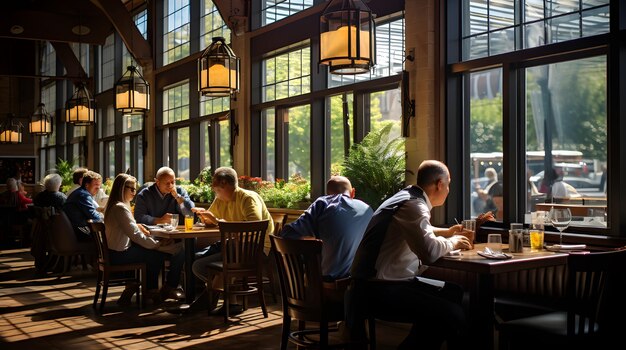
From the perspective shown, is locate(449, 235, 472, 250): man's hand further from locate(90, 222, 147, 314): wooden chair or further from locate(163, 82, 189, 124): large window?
locate(163, 82, 189, 124): large window

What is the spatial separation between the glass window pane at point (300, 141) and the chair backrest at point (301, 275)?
4.19 metres

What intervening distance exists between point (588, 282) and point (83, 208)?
20.3ft

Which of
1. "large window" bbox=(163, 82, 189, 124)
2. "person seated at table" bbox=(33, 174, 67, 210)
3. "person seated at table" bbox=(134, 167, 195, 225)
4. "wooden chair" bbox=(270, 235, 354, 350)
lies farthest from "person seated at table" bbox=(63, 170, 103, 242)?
"wooden chair" bbox=(270, 235, 354, 350)

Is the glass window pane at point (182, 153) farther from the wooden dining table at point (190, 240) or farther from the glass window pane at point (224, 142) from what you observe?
the wooden dining table at point (190, 240)

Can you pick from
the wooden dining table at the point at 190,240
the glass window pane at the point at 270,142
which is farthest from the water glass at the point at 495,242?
the glass window pane at the point at 270,142

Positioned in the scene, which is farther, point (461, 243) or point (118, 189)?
point (118, 189)

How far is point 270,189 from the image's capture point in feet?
27.1

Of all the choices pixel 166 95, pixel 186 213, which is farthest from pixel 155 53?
pixel 186 213

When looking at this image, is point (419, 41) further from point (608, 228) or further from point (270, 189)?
point (270, 189)

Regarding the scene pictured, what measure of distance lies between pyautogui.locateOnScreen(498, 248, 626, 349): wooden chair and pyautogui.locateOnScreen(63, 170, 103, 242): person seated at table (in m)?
5.82

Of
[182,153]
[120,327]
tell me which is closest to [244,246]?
[120,327]

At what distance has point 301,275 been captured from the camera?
402cm

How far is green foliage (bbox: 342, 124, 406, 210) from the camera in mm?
6230

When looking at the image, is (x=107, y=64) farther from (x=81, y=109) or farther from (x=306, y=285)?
(x=306, y=285)
